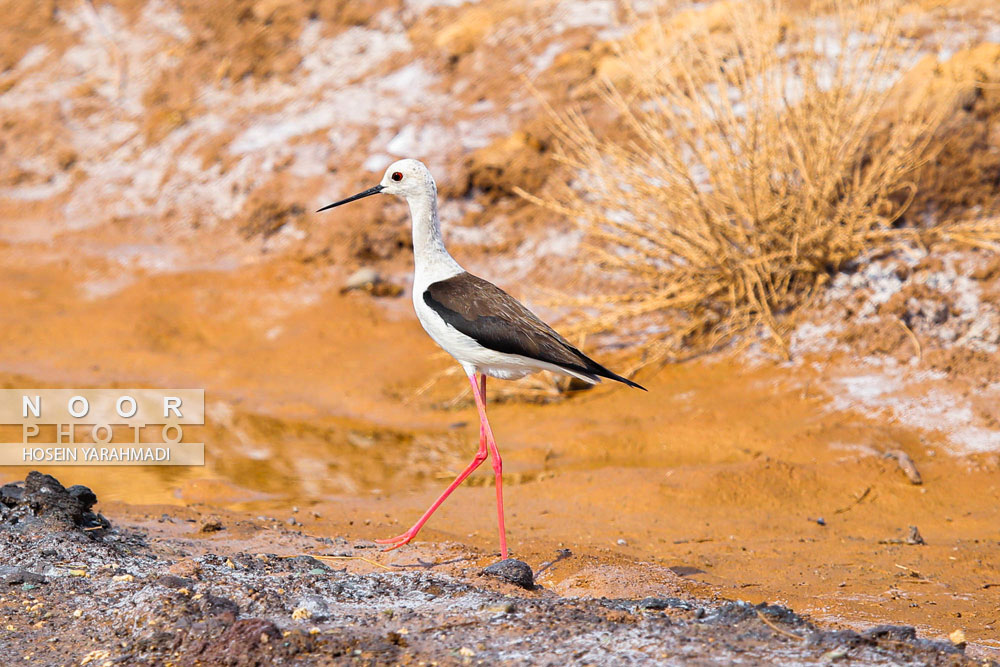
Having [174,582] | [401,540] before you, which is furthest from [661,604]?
[174,582]

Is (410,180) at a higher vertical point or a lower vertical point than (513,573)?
higher

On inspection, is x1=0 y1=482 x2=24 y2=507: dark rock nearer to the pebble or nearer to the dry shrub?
the pebble

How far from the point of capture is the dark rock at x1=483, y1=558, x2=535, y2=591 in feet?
13.2

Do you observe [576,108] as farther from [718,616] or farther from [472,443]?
[718,616]

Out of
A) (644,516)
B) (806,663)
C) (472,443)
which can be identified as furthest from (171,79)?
(806,663)

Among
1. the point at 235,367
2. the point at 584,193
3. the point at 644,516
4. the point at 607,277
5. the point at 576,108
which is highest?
the point at 576,108

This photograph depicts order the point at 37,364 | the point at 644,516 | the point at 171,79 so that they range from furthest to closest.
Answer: the point at 171,79 → the point at 37,364 → the point at 644,516

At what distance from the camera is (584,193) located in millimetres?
10609

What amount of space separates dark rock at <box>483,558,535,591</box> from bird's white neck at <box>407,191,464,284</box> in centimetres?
152

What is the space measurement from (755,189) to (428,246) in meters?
3.59

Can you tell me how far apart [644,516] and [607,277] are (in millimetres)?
4191

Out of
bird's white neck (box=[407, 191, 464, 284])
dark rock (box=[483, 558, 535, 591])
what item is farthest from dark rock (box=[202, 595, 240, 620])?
bird's white neck (box=[407, 191, 464, 284])

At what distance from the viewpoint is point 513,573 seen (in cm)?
403

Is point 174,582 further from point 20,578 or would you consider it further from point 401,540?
point 401,540
